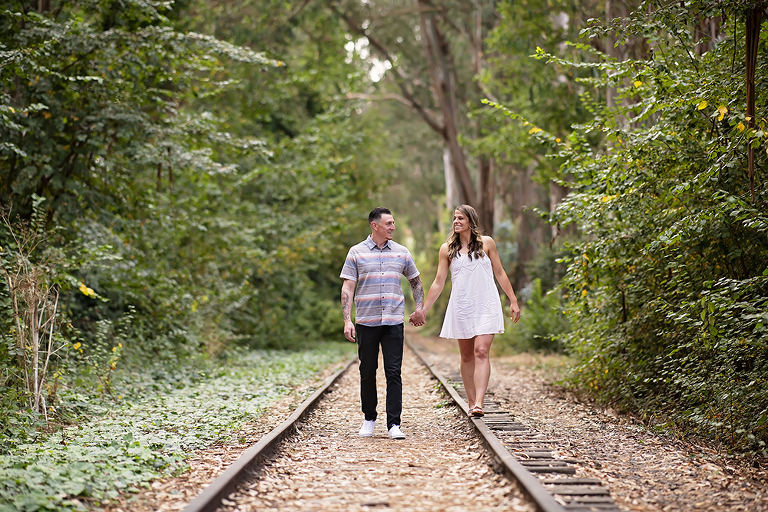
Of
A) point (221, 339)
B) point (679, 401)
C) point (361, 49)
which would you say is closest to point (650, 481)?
point (679, 401)

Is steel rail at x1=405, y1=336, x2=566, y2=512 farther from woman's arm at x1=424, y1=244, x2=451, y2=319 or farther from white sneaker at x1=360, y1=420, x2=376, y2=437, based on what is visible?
woman's arm at x1=424, y1=244, x2=451, y2=319

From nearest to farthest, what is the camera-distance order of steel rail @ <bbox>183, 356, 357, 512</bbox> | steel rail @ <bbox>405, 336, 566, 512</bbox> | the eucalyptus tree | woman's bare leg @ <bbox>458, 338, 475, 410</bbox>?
1. steel rail @ <bbox>405, 336, 566, 512</bbox>
2. steel rail @ <bbox>183, 356, 357, 512</bbox>
3. woman's bare leg @ <bbox>458, 338, 475, 410</bbox>
4. the eucalyptus tree

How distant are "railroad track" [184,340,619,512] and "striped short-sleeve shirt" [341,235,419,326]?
51.3 inches

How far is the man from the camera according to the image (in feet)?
24.8

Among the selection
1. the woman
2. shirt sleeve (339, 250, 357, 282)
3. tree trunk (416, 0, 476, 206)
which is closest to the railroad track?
the woman

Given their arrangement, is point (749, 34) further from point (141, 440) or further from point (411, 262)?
point (141, 440)

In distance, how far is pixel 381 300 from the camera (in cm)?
755

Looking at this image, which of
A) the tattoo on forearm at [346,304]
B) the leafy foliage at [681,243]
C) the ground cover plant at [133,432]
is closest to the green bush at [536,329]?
the ground cover plant at [133,432]

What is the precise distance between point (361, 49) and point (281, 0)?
7.98 m

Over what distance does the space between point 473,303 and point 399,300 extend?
0.81 meters

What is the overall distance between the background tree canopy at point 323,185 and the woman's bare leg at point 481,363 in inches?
73.5

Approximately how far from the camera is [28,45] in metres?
10.2

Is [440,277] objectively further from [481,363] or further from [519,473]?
[519,473]

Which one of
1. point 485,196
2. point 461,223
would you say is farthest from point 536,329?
point 461,223
